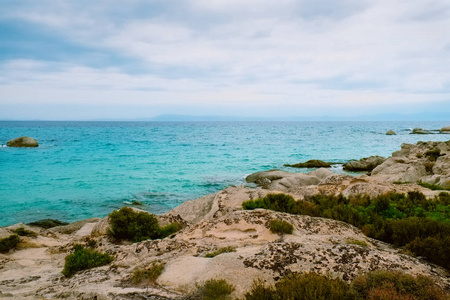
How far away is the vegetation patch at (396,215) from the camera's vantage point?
6.65 meters

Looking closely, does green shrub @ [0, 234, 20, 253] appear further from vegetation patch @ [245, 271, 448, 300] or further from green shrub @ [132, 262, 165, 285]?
vegetation patch @ [245, 271, 448, 300]

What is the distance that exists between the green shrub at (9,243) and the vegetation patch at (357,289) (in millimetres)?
9132

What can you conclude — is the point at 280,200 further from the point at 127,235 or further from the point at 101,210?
the point at 101,210

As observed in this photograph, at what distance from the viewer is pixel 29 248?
34.1 ft

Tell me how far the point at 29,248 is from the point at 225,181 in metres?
21.2

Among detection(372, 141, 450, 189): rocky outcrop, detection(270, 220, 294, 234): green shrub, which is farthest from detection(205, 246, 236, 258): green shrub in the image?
detection(372, 141, 450, 189): rocky outcrop

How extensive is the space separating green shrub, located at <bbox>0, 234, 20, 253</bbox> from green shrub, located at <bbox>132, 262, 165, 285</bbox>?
643cm

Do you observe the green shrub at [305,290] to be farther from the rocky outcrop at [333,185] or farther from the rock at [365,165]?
the rock at [365,165]

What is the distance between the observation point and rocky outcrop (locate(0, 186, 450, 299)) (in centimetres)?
544

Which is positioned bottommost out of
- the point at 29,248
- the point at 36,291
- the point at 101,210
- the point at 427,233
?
the point at 101,210

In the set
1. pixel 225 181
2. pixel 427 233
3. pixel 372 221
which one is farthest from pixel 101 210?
pixel 427 233

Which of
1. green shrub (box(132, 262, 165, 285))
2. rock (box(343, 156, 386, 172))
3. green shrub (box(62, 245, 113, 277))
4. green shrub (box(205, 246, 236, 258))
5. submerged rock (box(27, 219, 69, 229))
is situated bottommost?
submerged rock (box(27, 219, 69, 229))

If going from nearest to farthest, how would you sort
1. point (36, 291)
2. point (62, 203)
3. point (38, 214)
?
1. point (36, 291)
2. point (38, 214)
3. point (62, 203)

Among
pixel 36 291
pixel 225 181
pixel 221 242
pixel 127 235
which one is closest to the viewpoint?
pixel 36 291
